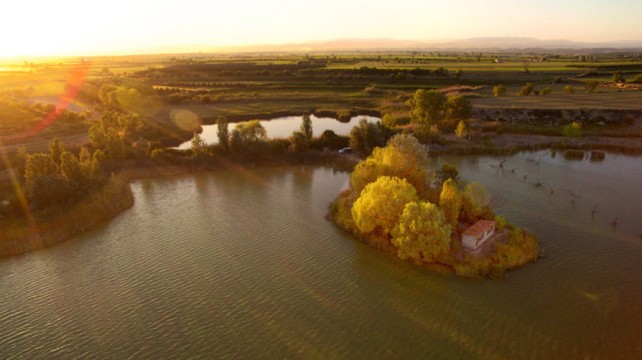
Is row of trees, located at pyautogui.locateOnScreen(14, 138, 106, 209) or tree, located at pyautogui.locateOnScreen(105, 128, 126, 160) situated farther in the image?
tree, located at pyautogui.locateOnScreen(105, 128, 126, 160)

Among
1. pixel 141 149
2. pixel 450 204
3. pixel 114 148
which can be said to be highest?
pixel 114 148

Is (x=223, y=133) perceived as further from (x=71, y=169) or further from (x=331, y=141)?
(x=71, y=169)

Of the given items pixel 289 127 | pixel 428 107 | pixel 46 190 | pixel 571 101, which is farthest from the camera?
pixel 571 101

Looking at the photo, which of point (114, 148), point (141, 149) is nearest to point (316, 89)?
point (141, 149)

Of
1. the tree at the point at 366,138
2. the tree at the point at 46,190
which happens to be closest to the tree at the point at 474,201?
the tree at the point at 366,138

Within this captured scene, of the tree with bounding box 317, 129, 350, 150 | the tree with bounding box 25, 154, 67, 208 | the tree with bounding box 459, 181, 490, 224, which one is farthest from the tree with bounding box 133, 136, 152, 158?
the tree with bounding box 459, 181, 490, 224

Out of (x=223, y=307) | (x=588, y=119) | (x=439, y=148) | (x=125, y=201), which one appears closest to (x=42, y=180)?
(x=125, y=201)

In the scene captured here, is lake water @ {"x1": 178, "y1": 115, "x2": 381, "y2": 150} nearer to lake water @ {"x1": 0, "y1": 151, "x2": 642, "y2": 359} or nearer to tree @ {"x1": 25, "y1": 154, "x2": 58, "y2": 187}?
tree @ {"x1": 25, "y1": 154, "x2": 58, "y2": 187}
